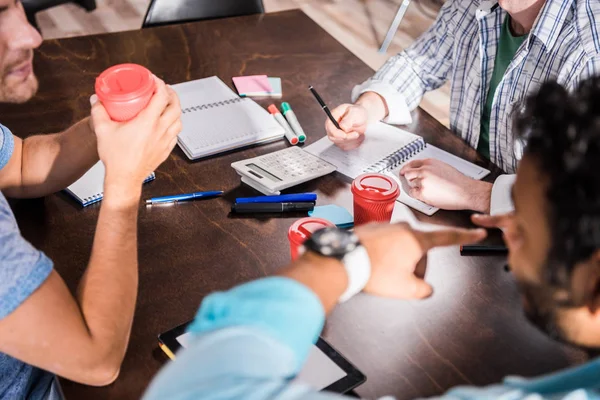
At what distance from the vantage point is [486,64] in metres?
1.72

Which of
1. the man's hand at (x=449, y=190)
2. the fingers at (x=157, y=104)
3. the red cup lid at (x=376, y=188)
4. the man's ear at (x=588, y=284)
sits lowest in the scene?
the man's hand at (x=449, y=190)

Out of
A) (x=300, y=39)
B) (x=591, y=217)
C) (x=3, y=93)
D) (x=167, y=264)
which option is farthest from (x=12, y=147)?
(x=591, y=217)

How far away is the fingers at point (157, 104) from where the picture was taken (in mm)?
1072

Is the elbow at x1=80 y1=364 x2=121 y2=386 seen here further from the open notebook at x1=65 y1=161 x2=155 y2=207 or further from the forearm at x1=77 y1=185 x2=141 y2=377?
the open notebook at x1=65 y1=161 x2=155 y2=207

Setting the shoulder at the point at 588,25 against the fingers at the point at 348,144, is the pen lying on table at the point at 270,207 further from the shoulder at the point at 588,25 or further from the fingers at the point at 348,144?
the shoulder at the point at 588,25

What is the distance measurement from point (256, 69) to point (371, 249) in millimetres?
1035

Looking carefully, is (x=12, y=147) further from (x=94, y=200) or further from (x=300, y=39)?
(x=300, y=39)

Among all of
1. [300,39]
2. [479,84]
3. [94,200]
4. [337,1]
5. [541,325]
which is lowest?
[337,1]

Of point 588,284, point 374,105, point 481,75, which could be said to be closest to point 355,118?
point 374,105

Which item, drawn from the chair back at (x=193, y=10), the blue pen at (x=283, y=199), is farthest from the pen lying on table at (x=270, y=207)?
the chair back at (x=193, y=10)

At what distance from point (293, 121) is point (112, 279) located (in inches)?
27.6

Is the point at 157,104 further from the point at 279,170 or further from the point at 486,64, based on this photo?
the point at 486,64

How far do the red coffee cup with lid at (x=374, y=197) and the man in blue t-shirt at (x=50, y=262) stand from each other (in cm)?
34

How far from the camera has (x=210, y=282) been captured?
112cm
